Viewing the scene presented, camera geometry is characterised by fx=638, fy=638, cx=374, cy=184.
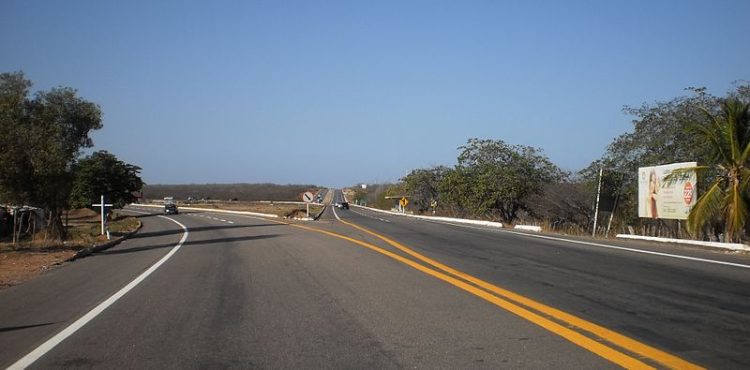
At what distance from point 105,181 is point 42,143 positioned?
43.9 m

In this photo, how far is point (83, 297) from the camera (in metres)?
11.1

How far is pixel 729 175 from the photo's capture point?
68.4 feet

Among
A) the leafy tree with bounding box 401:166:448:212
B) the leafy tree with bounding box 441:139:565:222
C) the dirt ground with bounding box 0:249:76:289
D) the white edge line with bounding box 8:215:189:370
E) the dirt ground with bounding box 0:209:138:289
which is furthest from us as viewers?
the leafy tree with bounding box 401:166:448:212

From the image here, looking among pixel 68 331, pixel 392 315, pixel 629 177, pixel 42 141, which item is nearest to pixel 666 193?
pixel 629 177

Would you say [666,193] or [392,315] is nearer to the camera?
[392,315]

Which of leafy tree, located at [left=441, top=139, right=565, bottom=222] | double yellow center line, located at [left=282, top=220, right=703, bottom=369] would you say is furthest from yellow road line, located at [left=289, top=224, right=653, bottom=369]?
leafy tree, located at [left=441, top=139, right=565, bottom=222]

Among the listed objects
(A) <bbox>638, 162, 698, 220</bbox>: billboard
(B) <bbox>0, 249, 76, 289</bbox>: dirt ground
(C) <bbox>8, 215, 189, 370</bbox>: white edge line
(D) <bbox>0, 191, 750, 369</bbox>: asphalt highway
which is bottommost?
(B) <bbox>0, 249, 76, 289</bbox>: dirt ground

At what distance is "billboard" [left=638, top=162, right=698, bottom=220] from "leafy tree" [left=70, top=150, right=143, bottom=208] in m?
51.5

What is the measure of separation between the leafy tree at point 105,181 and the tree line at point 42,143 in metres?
33.4

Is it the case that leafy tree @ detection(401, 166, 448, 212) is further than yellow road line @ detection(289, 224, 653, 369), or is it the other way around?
leafy tree @ detection(401, 166, 448, 212)

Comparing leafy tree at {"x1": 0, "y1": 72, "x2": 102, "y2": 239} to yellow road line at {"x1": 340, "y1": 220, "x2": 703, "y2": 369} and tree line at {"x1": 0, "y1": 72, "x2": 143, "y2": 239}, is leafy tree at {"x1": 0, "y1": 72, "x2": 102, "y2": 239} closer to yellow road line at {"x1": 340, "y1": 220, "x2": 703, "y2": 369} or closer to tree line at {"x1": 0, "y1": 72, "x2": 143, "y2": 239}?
tree line at {"x1": 0, "y1": 72, "x2": 143, "y2": 239}

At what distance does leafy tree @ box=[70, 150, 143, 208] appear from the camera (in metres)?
62.9

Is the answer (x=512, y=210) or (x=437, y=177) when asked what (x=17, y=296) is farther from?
(x=437, y=177)

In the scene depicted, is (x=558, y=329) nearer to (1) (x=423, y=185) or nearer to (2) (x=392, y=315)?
(2) (x=392, y=315)
